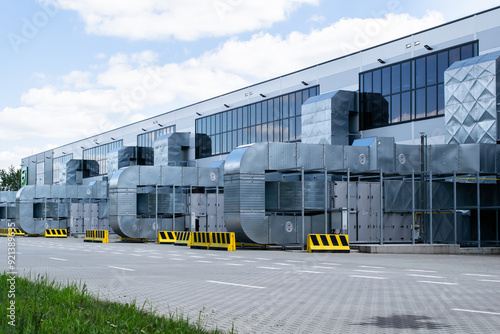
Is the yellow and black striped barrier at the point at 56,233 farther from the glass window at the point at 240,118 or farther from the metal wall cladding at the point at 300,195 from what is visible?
the metal wall cladding at the point at 300,195

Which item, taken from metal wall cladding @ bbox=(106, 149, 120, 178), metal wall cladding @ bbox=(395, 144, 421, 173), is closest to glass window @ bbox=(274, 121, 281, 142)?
metal wall cladding @ bbox=(395, 144, 421, 173)

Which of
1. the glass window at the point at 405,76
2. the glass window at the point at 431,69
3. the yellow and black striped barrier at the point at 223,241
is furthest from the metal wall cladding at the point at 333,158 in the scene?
the glass window at the point at 405,76

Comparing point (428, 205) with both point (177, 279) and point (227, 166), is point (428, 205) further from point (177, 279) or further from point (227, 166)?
point (177, 279)

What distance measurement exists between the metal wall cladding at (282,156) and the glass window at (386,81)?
1252 centimetres

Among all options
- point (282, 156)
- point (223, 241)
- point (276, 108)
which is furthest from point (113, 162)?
point (282, 156)

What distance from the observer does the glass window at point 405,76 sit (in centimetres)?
3944

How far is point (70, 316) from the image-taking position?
7.56 m

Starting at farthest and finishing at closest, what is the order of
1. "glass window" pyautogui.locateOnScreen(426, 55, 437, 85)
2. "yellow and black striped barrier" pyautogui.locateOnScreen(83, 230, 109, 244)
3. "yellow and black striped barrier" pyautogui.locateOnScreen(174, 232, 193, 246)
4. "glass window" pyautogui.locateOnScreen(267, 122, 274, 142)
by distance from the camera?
"glass window" pyautogui.locateOnScreen(267, 122, 274, 142) < "yellow and black striped barrier" pyautogui.locateOnScreen(83, 230, 109, 244) < "glass window" pyautogui.locateOnScreen(426, 55, 437, 85) < "yellow and black striped barrier" pyautogui.locateOnScreen(174, 232, 193, 246)

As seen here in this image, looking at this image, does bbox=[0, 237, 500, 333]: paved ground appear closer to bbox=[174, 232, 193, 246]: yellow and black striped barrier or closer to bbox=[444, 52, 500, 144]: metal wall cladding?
A: bbox=[444, 52, 500, 144]: metal wall cladding

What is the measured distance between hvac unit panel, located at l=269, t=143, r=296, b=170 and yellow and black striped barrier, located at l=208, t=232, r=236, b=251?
3.67 m

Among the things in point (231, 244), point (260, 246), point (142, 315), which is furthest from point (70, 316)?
point (260, 246)

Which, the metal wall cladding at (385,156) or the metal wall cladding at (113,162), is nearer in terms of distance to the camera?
the metal wall cladding at (385,156)

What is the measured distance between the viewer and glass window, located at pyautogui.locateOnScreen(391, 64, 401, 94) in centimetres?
4016

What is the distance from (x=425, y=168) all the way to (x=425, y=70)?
849 centimetres
